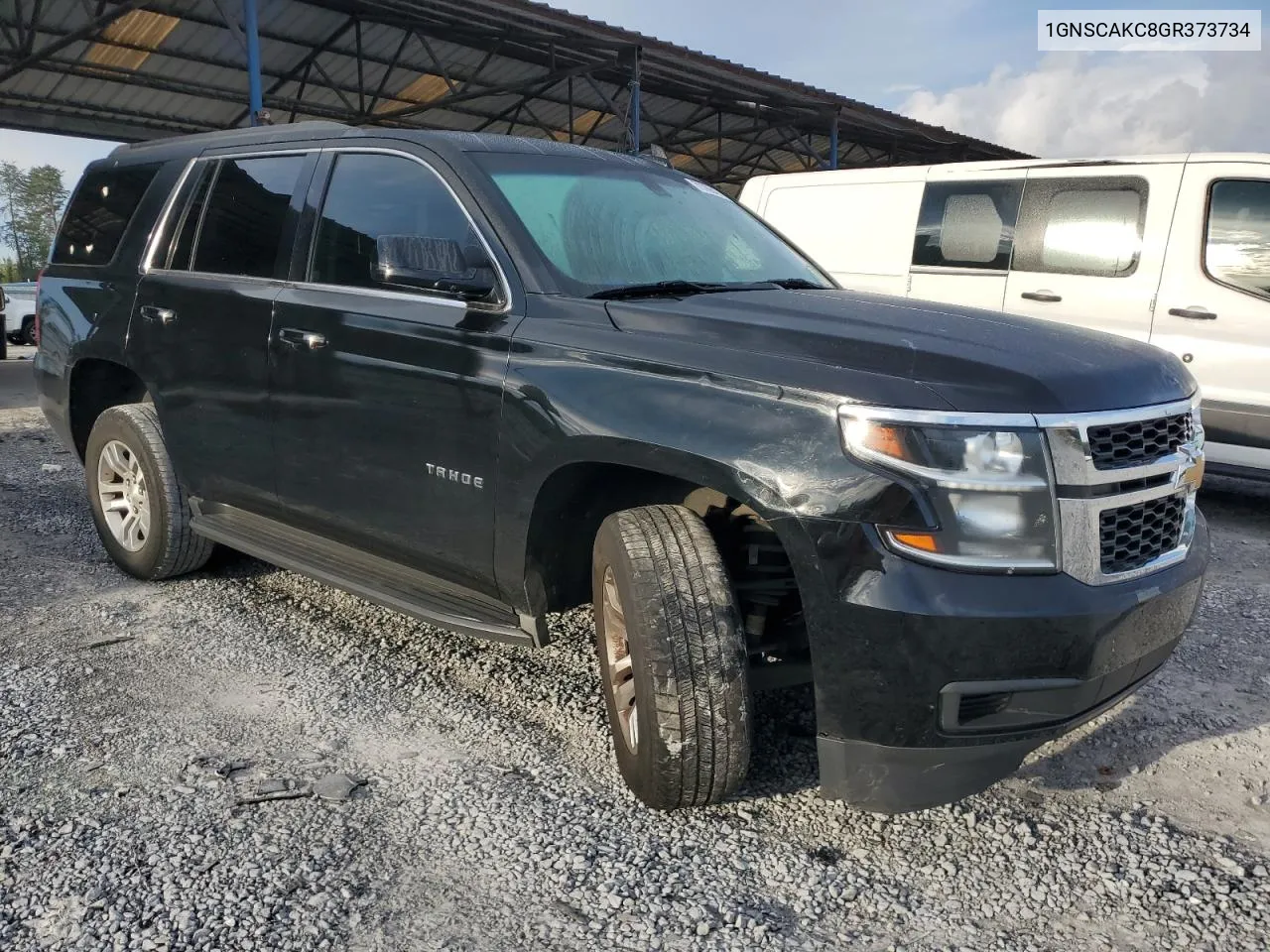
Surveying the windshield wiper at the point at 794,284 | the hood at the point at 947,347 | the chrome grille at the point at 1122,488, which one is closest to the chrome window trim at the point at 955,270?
the windshield wiper at the point at 794,284

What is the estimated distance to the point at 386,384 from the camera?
10.2 ft

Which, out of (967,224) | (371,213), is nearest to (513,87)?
(967,224)

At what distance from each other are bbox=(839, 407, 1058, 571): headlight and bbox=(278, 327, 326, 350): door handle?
1943 millimetres

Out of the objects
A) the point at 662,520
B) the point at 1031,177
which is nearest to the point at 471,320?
the point at 662,520

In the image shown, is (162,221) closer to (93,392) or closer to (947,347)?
(93,392)

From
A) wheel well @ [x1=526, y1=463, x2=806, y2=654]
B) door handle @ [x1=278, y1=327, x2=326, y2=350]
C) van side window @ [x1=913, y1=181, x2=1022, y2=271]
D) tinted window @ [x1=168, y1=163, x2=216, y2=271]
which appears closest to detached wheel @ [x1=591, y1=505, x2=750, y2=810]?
wheel well @ [x1=526, y1=463, x2=806, y2=654]

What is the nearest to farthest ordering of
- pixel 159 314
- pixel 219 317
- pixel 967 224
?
1. pixel 219 317
2. pixel 159 314
3. pixel 967 224

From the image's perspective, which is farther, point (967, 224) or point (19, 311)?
point (19, 311)

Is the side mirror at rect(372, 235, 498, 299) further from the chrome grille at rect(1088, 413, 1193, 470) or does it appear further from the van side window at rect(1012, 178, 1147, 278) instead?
the van side window at rect(1012, 178, 1147, 278)

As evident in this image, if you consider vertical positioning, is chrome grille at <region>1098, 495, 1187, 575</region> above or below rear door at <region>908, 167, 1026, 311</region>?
below

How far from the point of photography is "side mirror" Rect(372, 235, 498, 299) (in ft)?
9.41

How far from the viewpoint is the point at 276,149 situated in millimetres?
3760

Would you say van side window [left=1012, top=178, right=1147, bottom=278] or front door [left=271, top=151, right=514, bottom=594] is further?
van side window [left=1012, top=178, right=1147, bottom=278]

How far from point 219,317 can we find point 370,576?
1.21 metres
